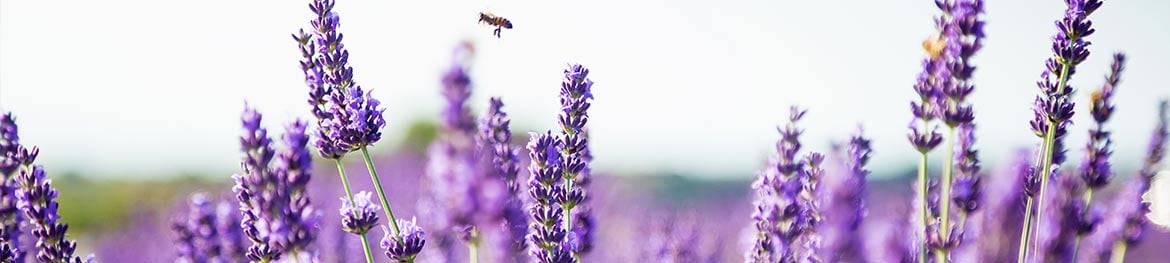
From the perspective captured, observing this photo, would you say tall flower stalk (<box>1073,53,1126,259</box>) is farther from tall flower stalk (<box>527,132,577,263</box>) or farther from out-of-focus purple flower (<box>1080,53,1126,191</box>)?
tall flower stalk (<box>527,132,577,263</box>)

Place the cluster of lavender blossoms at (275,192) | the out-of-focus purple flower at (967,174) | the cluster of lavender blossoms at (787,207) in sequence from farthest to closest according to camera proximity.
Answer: the cluster of lavender blossoms at (787,207)
the out-of-focus purple flower at (967,174)
the cluster of lavender blossoms at (275,192)

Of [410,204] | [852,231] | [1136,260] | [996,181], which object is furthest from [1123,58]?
[1136,260]

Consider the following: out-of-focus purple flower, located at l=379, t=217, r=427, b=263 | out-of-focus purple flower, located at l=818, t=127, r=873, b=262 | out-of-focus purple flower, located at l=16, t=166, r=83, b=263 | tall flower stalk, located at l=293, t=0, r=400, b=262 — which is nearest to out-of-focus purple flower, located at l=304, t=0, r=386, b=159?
tall flower stalk, located at l=293, t=0, r=400, b=262

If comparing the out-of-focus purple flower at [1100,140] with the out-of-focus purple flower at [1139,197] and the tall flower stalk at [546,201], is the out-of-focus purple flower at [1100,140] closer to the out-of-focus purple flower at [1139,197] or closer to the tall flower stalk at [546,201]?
the out-of-focus purple flower at [1139,197]

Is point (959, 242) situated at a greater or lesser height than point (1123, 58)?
lesser

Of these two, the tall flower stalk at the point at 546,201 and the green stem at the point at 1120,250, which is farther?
the green stem at the point at 1120,250

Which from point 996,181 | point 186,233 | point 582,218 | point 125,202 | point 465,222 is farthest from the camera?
point 125,202

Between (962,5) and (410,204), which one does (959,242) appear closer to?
(962,5)

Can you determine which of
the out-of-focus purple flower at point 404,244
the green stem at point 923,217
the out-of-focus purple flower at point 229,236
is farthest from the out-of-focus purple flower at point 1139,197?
the out-of-focus purple flower at point 229,236
